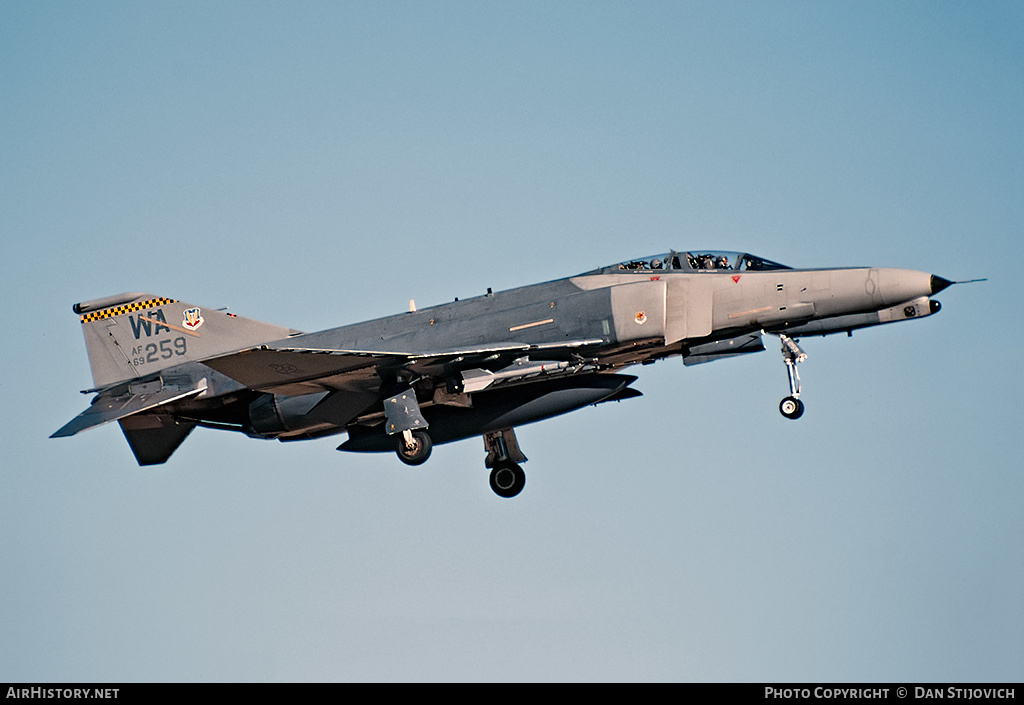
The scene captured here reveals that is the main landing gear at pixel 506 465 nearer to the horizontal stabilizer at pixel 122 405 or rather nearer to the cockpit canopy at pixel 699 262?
the cockpit canopy at pixel 699 262

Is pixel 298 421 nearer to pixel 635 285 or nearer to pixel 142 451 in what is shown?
pixel 142 451

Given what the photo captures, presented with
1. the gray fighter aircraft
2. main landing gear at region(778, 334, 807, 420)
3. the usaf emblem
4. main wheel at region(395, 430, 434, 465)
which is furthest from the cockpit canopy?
the usaf emblem

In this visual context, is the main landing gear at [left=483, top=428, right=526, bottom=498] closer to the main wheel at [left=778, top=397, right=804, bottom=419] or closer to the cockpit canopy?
the cockpit canopy

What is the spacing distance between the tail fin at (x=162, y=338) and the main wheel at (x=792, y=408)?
8.38 metres

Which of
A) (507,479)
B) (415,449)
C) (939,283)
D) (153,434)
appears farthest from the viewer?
A: (507,479)

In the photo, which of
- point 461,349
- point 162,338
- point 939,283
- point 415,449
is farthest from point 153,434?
point 939,283

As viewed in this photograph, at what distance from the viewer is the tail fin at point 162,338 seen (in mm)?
22016

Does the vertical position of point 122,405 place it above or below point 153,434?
above

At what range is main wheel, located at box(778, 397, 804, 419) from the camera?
19.9m

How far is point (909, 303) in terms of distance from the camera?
19828 millimetres

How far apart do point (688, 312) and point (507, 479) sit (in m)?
5.45

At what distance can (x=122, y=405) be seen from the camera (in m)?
21.5

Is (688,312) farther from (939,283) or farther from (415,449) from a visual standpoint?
(415,449)

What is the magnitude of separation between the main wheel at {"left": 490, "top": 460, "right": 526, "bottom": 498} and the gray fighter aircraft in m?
1.52
